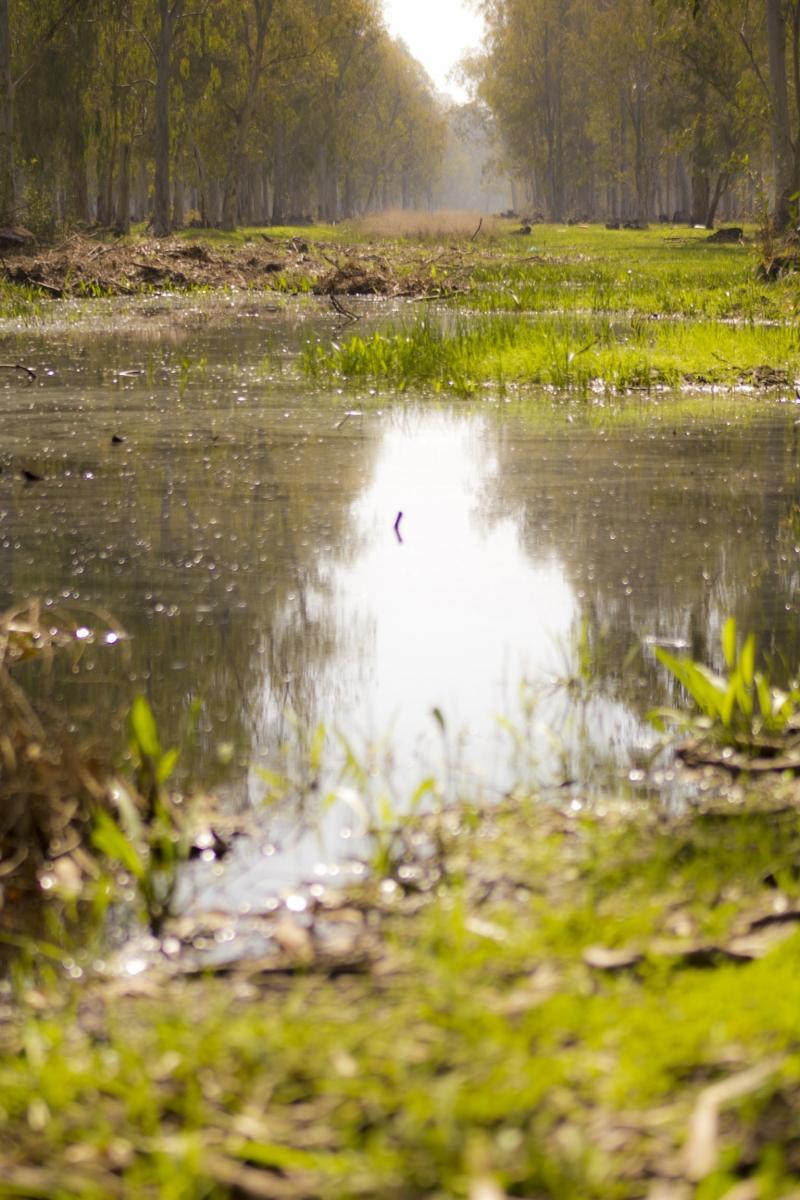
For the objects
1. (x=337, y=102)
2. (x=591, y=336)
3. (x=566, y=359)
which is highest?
(x=337, y=102)

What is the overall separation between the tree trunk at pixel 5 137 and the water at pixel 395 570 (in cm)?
2123

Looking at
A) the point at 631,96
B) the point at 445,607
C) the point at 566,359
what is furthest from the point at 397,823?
the point at 631,96

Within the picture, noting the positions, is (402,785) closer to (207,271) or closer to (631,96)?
(207,271)

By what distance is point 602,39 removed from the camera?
64.9 meters

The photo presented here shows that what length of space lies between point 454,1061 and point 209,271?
85.2 feet

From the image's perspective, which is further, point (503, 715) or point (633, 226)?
point (633, 226)

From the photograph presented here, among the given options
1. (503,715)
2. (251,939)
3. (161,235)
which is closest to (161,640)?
(503,715)

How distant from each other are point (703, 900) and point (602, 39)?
67.8 m

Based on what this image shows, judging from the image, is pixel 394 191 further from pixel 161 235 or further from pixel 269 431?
pixel 269 431

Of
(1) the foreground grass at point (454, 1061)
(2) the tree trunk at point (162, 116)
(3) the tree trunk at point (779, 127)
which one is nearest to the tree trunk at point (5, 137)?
(2) the tree trunk at point (162, 116)

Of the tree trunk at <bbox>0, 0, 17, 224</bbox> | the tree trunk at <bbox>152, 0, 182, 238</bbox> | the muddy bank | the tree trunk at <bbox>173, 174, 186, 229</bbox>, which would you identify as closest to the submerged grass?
the muddy bank

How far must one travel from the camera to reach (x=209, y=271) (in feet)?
87.7

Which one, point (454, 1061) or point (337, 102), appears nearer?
point (454, 1061)

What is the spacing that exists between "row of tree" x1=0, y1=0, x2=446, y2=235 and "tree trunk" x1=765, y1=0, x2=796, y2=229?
14.1m
